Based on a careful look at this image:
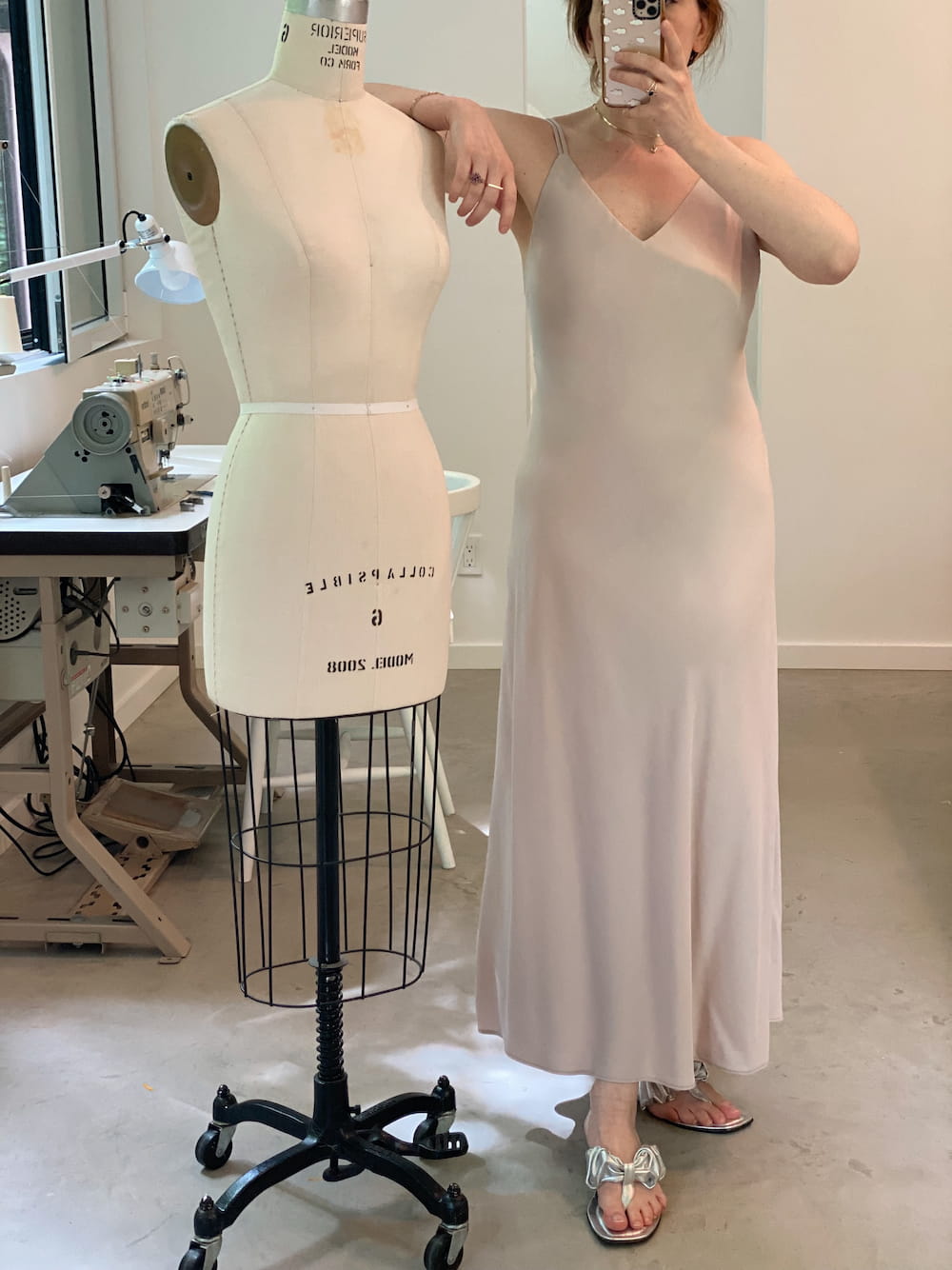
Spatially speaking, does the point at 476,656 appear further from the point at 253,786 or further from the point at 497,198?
the point at 497,198

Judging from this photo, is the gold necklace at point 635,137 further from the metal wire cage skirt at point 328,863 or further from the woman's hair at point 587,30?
the metal wire cage skirt at point 328,863

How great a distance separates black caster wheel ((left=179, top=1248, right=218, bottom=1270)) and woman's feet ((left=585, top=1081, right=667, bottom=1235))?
1.82 feet

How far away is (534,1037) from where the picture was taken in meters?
1.98

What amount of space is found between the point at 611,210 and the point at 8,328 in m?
1.49

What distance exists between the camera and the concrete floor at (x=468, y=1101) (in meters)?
1.90

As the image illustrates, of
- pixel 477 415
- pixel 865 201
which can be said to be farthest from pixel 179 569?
pixel 865 201

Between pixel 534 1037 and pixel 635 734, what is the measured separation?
0.49 metres

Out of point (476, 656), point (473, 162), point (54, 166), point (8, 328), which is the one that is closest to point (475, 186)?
point (473, 162)

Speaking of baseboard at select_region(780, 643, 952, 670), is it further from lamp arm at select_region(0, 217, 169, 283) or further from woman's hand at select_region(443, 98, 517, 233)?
woman's hand at select_region(443, 98, 517, 233)

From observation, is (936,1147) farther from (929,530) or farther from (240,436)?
(929,530)

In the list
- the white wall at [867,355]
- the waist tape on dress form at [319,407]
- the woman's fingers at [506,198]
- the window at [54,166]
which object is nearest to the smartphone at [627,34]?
the woman's fingers at [506,198]

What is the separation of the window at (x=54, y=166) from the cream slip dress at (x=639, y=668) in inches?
88.4

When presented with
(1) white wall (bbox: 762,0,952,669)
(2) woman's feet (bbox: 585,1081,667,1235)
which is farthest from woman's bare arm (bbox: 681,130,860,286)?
(1) white wall (bbox: 762,0,952,669)

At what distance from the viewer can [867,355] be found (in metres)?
4.52
